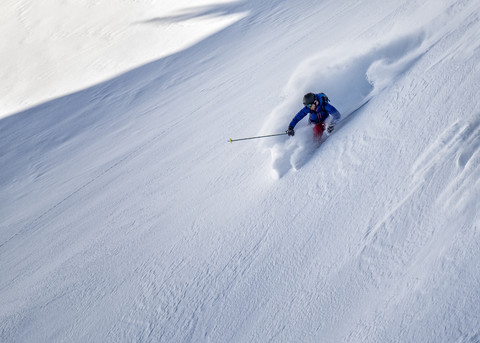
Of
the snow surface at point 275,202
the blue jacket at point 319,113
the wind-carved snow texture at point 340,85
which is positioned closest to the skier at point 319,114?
the blue jacket at point 319,113

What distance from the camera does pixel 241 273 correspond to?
18.3 ft

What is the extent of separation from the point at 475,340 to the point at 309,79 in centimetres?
578

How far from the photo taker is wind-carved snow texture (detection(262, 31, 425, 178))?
21.9ft

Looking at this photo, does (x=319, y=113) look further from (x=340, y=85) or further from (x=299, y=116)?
(x=340, y=85)

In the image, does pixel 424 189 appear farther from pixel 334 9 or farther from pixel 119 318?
pixel 334 9

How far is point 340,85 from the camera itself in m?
7.39

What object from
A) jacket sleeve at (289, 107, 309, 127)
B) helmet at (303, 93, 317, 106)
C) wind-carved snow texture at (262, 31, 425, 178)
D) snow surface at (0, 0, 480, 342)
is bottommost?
snow surface at (0, 0, 480, 342)

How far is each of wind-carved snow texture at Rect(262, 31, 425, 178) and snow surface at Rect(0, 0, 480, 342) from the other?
0.13 feet

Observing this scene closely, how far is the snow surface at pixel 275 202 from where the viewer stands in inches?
177

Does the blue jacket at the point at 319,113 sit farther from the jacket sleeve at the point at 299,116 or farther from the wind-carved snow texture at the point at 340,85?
the wind-carved snow texture at the point at 340,85

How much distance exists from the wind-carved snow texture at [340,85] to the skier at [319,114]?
0.14 metres

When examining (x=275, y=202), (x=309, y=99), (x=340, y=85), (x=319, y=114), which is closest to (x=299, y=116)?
(x=319, y=114)

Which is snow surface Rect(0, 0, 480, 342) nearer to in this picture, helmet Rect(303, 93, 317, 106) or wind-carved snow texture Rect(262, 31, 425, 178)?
wind-carved snow texture Rect(262, 31, 425, 178)

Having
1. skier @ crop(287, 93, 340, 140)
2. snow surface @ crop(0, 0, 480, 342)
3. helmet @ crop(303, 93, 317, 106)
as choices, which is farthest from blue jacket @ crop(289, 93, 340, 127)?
snow surface @ crop(0, 0, 480, 342)
